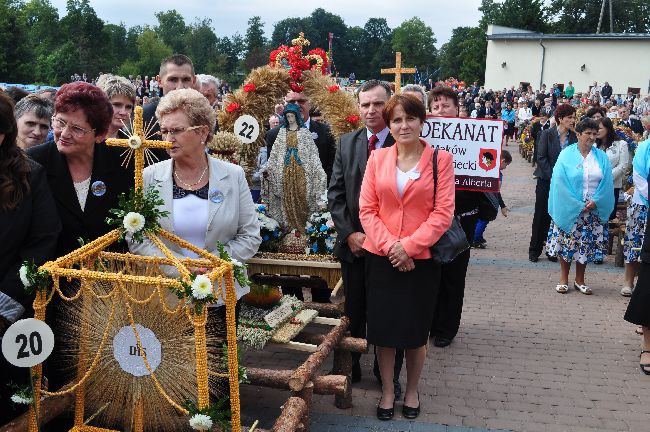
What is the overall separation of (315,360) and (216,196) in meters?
1.28

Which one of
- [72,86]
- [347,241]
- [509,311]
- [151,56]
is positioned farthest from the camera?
[151,56]

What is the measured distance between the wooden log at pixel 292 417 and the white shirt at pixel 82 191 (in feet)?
4.98

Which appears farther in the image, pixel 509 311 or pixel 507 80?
pixel 507 80

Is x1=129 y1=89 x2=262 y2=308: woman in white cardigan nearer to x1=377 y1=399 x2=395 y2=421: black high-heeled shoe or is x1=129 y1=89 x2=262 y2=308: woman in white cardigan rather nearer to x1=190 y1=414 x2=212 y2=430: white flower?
x1=190 y1=414 x2=212 y2=430: white flower

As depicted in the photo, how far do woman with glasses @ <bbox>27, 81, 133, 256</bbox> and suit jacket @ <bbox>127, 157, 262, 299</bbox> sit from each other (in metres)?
0.22

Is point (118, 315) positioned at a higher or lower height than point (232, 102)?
lower

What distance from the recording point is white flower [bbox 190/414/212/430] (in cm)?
282

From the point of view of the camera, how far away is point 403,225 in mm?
4113

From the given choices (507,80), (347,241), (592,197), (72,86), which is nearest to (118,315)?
(72,86)

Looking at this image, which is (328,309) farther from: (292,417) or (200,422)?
(200,422)

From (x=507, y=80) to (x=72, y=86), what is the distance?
49.0 m

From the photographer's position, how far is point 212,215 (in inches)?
138

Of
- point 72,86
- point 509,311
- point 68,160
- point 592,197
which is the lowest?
point 509,311

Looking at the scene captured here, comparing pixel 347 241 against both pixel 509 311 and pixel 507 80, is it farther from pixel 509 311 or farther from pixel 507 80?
pixel 507 80
